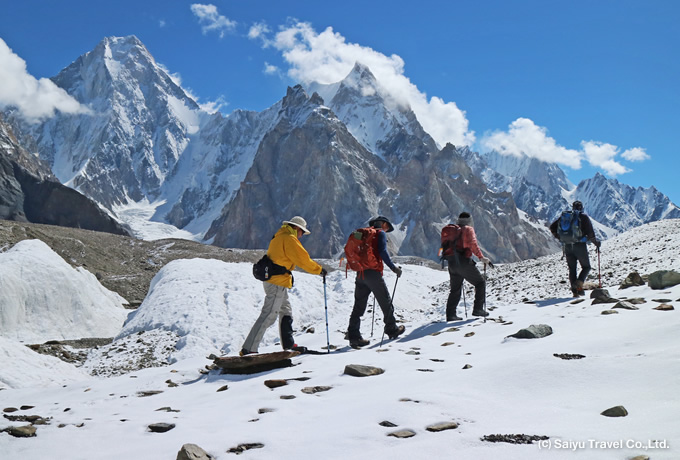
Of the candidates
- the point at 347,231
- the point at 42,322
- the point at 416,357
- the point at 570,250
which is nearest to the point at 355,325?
the point at 416,357

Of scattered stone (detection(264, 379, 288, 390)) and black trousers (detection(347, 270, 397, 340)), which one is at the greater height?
black trousers (detection(347, 270, 397, 340))

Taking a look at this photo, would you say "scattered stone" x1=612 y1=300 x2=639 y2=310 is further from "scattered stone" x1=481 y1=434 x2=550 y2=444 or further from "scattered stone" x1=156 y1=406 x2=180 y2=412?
"scattered stone" x1=156 y1=406 x2=180 y2=412

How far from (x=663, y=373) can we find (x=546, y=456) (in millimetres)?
2236

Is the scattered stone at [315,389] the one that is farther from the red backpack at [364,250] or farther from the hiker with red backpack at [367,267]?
the red backpack at [364,250]

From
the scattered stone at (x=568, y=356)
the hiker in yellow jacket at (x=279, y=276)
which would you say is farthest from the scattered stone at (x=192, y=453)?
the hiker in yellow jacket at (x=279, y=276)

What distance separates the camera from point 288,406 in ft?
18.8

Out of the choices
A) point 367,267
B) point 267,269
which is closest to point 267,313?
point 267,269

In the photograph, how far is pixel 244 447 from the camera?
14.7 ft

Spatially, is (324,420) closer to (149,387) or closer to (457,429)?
(457,429)

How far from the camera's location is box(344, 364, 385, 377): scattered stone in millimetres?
6996

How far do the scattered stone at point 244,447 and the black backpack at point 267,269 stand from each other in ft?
15.3

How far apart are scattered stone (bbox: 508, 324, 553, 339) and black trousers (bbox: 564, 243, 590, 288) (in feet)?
16.8

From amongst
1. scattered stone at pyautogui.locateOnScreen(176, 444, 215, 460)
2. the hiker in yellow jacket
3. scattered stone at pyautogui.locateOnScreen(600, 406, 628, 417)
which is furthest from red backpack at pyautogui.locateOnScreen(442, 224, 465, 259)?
scattered stone at pyautogui.locateOnScreen(176, 444, 215, 460)

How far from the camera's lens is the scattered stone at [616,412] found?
4.22 metres
